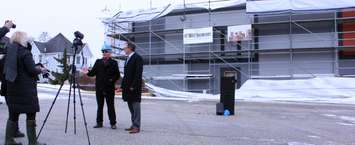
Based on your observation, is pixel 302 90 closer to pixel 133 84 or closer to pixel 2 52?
pixel 133 84

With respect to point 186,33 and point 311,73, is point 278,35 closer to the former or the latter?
point 311,73

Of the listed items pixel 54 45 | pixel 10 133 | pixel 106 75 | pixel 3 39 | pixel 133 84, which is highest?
pixel 54 45

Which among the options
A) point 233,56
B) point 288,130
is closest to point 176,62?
point 233,56

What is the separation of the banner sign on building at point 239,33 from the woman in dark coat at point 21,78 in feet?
70.2

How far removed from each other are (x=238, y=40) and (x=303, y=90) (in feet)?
19.9

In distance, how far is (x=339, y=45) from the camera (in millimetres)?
25938

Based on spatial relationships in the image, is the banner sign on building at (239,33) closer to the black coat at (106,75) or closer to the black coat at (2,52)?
the black coat at (106,75)

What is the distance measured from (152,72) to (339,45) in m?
12.0

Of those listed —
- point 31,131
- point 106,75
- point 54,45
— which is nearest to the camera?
point 31,131

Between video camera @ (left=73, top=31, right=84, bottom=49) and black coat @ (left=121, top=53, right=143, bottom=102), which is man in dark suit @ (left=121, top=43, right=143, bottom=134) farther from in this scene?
video camera @ (left=73, top=31, right=84, bottom=49)

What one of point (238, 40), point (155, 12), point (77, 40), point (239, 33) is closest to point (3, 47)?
point (77, 40)

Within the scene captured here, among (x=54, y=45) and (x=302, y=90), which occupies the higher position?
(x=54, y=45)

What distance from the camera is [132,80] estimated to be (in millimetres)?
8203

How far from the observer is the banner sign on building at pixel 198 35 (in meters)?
27.7
